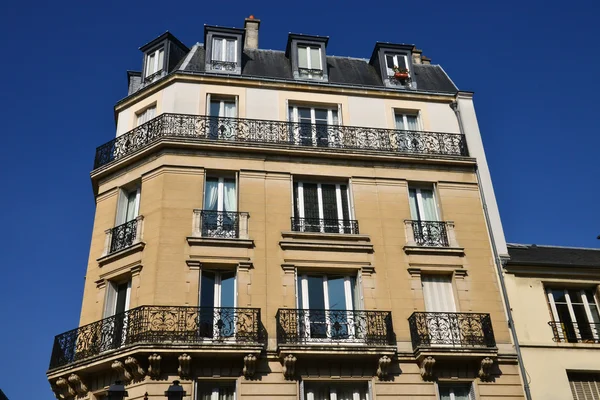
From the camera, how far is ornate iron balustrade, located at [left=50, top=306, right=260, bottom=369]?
13.6 m

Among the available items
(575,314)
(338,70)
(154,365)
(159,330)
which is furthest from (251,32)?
(575,314)

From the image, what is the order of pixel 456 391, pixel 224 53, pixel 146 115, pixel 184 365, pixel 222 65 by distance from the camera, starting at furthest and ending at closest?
1. pixel 224 53
2. pixel 222 65
3. pixel 146 115
4. pixel 456 391
5. pixel 184 365

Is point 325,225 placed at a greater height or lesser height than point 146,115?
lesser

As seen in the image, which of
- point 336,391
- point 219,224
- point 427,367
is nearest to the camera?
point 336,391

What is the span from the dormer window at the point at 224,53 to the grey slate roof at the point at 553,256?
9.56m

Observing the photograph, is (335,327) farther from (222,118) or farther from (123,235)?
(222,118)

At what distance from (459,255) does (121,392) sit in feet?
Answer: 31.3

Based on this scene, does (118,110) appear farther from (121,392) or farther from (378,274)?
(121,392)

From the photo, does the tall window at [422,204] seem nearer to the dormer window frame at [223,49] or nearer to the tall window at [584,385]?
the tall window at [584,385]

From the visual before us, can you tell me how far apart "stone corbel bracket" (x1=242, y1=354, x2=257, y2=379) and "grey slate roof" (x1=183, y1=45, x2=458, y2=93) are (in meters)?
8.86

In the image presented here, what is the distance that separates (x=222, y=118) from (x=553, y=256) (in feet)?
31.7

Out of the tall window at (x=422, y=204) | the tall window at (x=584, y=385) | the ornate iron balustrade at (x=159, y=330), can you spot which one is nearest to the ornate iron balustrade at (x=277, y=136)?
the tall window at (x=422, y=204)

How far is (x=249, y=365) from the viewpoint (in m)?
A: 13.5

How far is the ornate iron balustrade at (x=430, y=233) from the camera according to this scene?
54.1ft
